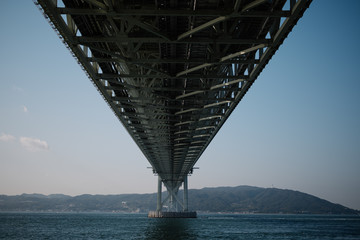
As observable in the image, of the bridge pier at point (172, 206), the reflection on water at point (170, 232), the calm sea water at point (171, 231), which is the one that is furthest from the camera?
the bridge pier at point (172, 206)

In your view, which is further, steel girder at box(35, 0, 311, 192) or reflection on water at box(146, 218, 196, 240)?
reflection on water at box(146, 218, 196, 240)

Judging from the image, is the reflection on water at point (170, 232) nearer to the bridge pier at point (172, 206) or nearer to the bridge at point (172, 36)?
the bridge at point (172, 36)

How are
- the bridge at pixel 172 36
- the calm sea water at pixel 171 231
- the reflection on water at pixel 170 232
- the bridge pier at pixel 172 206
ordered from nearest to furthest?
the bridge at pixel 172 36
the reflection on water at pixel 170 232
the calm sea water at pixel 171 231
the bridge pier at pixel 172 206

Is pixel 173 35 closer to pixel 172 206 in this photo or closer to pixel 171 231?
pixel 171 231

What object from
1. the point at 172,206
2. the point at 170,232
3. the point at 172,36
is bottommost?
the point at 170,232

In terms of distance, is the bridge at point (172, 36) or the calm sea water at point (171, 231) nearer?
the bridge at point (172, 36)

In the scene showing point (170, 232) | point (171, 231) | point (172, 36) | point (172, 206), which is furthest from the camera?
point (172, 206)

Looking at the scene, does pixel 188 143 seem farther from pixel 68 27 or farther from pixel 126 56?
pixel 68 27

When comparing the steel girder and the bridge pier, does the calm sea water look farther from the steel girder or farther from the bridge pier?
the steel girder

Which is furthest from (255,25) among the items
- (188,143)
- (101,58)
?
(188,143)

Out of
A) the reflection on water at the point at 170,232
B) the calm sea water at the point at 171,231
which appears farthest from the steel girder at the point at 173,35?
the calm sea water at the point at 171,231

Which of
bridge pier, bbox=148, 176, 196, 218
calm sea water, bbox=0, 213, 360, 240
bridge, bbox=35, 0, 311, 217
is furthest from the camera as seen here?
bridge pier, bbox=148, 176, 196, 218

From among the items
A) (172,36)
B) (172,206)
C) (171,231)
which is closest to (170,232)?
(171,231)

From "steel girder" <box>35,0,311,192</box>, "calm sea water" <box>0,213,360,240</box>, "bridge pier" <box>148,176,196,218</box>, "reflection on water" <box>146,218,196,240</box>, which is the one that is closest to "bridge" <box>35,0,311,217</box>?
"steel girder" <box>35,0,311,192</box>
